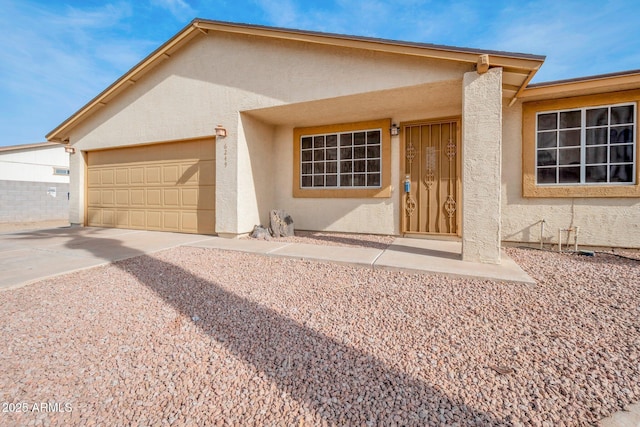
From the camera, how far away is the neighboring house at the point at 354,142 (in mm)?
4789

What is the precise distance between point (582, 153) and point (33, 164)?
22107mm

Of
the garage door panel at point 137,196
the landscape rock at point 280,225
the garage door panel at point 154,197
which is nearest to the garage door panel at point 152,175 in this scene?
the garage door panel at point 154,197

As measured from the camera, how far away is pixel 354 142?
7.31 m

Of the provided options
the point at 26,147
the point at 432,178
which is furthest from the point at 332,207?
the point at 26,147

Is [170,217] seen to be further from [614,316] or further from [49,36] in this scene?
[614,316]

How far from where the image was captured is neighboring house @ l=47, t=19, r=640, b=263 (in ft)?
15.7

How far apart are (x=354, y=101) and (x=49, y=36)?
1084cm

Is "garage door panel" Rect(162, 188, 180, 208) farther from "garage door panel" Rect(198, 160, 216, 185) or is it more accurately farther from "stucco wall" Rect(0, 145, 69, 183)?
"stucco wall" Rect(0, 145, 69, 183)

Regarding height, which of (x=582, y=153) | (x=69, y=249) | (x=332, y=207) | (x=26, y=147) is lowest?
(x=69, y=249)

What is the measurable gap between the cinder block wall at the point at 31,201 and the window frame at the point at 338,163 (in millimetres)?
15067

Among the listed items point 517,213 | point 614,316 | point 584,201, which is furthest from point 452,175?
point 614,316

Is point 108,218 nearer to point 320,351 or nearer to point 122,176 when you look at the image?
point 122,176

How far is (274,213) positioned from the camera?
23.3 ft

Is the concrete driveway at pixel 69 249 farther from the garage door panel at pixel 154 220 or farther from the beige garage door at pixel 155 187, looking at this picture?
the beige garage door at pixel 155 187
